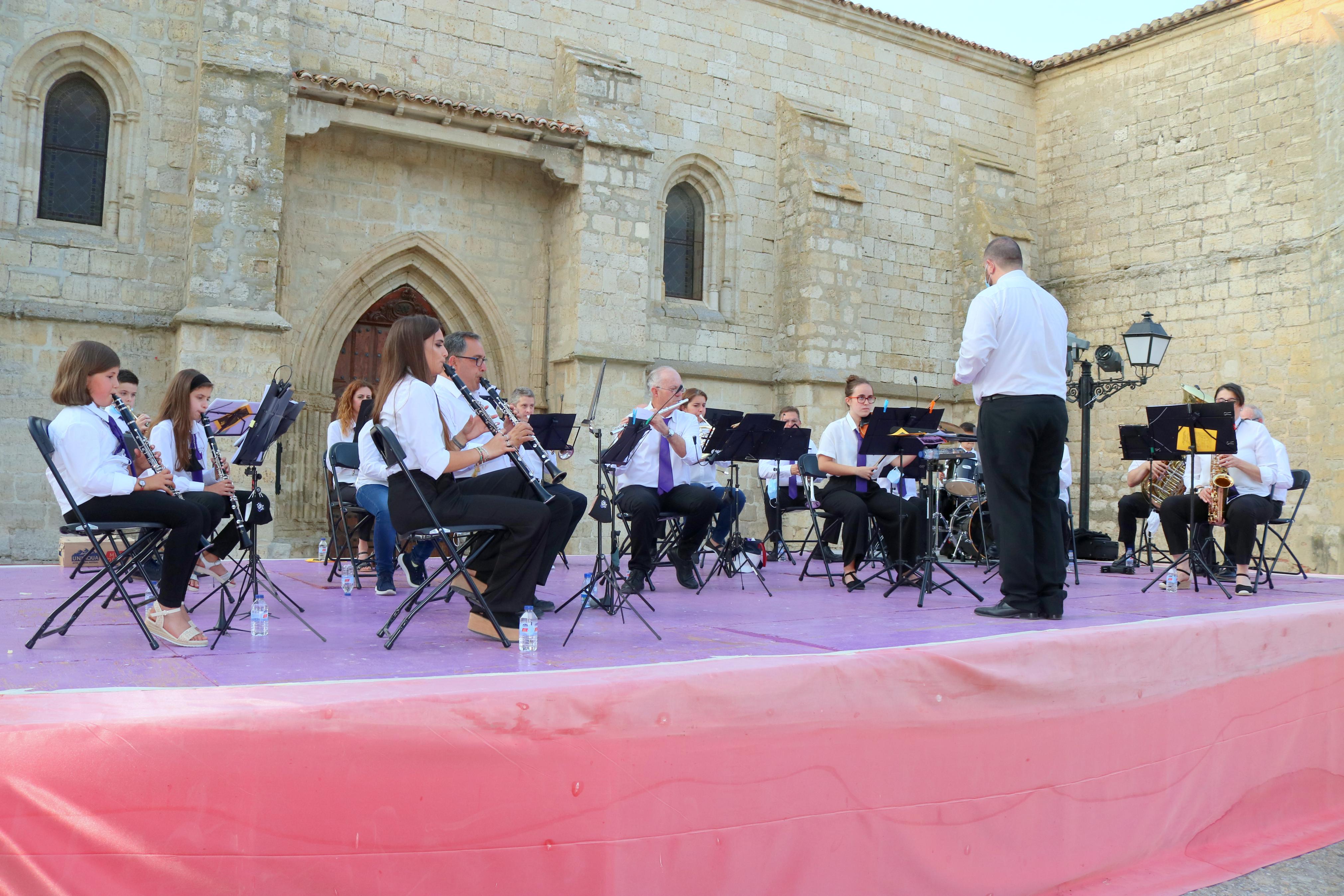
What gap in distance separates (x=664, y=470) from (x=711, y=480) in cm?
108

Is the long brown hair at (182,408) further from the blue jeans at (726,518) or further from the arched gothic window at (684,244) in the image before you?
the arched gothic window at (684,244)

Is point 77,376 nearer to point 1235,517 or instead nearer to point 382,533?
point 382,533

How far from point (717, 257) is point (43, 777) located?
1442cm

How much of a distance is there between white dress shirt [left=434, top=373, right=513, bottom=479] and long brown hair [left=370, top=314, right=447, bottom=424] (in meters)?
0.14

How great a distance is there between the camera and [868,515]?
7.63 m

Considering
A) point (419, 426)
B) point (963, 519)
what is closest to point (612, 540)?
point (419, 426)

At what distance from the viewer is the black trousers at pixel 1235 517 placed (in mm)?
7754

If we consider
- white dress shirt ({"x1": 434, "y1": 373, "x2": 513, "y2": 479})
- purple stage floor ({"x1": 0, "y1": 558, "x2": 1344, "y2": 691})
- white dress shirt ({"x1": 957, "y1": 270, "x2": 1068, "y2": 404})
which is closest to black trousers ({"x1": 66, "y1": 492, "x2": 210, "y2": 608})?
purple stage floor ({"x1": 0, "y1": 558, "x2": 1344, "y2": 691})

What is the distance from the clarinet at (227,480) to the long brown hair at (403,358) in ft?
4.29

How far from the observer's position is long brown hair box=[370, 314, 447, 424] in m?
4.67

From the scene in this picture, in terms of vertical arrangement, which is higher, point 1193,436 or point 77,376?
point 1193,436

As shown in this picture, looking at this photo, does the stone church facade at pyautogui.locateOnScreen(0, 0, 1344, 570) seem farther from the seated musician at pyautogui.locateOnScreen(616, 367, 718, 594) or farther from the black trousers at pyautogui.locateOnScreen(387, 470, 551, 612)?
the black trousers at pyautogui.locateOnScreen(387, 470, 551, 612)

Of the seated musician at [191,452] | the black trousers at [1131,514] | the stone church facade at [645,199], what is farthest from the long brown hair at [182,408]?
the black trousers at [1131,514]

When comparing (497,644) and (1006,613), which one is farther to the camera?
(1006,613)
